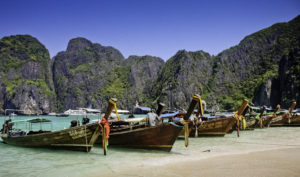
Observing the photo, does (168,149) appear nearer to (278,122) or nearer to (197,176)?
(197,176)

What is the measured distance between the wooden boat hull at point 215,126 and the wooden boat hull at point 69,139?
9.55 meters

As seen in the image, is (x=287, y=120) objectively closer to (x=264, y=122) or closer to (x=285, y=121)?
(x=285, y=121)

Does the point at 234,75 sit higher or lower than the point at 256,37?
lower

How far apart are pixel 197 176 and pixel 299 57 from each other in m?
107

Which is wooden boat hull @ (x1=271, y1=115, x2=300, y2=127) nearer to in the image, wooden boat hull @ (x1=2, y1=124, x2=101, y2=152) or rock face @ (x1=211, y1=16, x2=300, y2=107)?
wooden boat hull @ (x1=2, y1=124, x2=101, y2=152)

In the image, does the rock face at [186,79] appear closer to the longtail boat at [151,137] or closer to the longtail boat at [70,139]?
the longtail boat at [151,137]

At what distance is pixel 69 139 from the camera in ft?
37.3

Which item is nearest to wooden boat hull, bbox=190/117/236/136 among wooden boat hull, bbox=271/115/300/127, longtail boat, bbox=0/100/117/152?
longtail boat, bbox=0/100/117/152

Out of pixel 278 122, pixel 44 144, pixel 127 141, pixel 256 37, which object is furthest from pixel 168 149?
pixel 256 37

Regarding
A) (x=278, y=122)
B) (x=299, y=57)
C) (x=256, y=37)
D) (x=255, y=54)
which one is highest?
(x=256, y=37)

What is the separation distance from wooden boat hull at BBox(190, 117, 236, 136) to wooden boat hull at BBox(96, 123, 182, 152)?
7430mm

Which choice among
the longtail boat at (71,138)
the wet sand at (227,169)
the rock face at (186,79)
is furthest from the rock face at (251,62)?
the longtail boat at (71,138)

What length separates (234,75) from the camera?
172 m

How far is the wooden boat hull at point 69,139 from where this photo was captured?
427 inches
